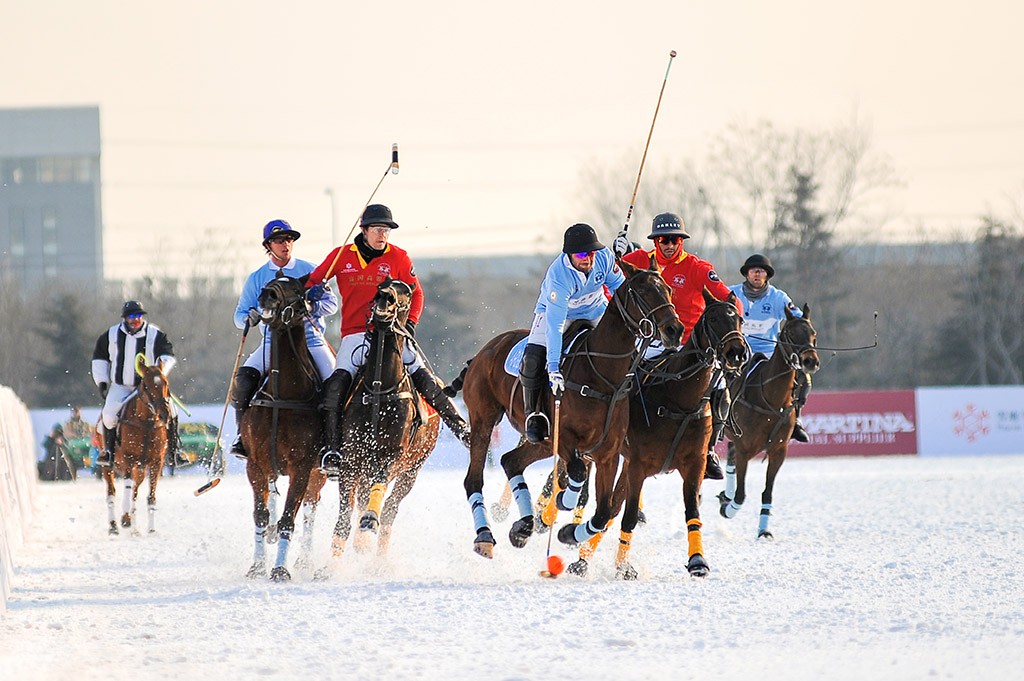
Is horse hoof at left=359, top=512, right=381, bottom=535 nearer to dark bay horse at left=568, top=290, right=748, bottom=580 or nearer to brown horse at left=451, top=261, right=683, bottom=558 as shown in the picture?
brown horse at left=451, top=261, right=683, bottom=558

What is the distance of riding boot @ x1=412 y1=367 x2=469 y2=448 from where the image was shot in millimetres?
11969

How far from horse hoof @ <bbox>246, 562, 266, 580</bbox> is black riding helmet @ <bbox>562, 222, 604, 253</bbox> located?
310 cm

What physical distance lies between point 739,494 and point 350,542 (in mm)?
3796

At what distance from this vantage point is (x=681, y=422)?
11.0 metres

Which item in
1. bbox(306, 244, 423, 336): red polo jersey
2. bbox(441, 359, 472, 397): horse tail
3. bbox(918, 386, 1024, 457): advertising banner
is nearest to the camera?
bbox(306, 244, 423, 336): red polo jersey

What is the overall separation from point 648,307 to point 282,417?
276 cm

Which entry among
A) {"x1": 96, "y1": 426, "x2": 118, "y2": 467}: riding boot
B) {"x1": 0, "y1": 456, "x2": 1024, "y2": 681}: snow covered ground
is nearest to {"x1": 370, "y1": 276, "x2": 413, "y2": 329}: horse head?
{"x1": 0, "y1": 456, "x2": 1024, "y2": 681}: snow covered ground

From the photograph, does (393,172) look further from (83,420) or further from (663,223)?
(83,420)

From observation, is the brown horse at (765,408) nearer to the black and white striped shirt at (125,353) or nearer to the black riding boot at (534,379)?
the black riding boot at (534,379)

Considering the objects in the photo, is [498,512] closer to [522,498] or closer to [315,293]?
[522,498]

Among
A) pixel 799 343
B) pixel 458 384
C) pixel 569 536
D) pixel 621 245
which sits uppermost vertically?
pixel 621 245

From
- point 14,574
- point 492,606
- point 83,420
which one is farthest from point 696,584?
point 83,420

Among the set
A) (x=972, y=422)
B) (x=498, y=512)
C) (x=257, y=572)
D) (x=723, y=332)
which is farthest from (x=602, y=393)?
(x=972, y=422)

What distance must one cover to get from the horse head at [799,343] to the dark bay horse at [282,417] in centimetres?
509
